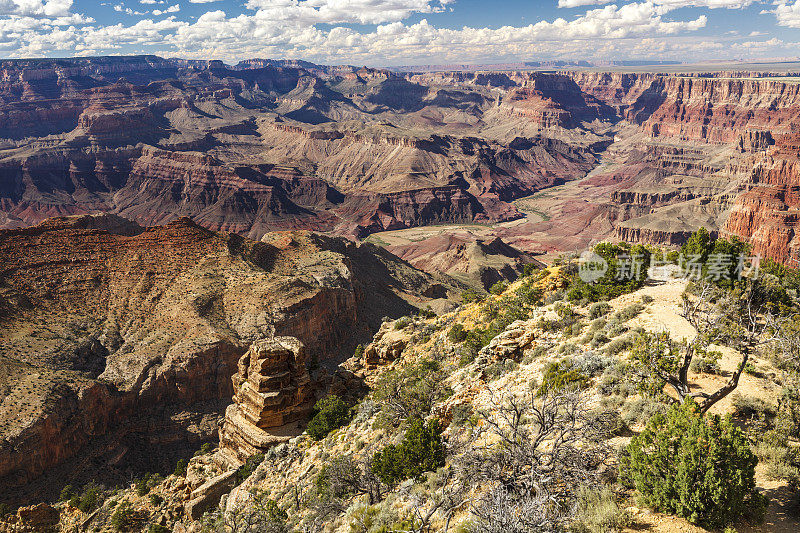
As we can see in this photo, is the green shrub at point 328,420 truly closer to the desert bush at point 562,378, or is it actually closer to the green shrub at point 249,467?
the green shrub at point 249,467

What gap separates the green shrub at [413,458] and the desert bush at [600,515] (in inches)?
297

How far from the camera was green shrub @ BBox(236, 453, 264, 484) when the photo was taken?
34188mm

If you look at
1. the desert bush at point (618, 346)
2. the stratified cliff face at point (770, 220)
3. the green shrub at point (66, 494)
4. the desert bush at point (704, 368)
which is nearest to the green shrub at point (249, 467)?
the green shrub at point (66, 494)

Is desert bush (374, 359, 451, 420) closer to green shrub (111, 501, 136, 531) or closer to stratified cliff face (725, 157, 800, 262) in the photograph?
green shrub (111, 501, 136, 531)

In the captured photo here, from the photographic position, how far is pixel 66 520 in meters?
37.4

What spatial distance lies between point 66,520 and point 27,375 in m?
24.0

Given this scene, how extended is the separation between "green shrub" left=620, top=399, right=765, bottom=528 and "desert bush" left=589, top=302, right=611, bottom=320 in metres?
15.7

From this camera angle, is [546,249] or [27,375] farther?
[546,249]

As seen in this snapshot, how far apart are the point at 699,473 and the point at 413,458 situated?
10941mm

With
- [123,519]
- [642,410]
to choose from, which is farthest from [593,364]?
[123,519]

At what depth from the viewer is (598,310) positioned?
96.2 ft

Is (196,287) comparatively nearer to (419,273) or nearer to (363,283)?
(363,283)

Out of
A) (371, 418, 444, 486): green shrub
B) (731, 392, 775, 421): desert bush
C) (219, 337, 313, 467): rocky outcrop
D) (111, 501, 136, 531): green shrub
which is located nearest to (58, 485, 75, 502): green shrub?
(111, 501, 136, 531): green shrub

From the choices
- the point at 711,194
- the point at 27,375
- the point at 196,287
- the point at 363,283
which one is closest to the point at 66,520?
the point at 27,375
